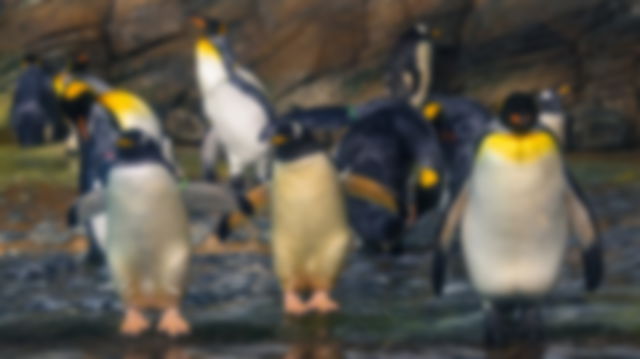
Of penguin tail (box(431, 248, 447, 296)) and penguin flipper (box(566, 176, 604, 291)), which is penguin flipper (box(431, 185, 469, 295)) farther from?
penguin flipper (box(566, 176, 604, 291))

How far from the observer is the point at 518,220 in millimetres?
5301

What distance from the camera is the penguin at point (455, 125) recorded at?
27.5ft

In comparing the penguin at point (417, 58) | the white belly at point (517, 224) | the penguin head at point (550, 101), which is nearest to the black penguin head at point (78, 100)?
the white belly at point (517, 224)

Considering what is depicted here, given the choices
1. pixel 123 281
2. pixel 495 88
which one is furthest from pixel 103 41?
pixel 123 281

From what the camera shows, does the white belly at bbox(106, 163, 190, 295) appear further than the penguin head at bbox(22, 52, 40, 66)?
No

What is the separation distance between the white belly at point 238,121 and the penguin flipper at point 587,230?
511cm

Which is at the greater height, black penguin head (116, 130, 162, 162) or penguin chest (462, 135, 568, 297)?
black penguin head (116, 130, 162, 162)

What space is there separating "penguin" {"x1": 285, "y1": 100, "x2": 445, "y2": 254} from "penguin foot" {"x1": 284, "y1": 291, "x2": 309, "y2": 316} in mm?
1406

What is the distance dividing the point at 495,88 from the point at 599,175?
311 centimetres

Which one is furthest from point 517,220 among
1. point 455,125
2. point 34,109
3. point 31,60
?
point 31,60

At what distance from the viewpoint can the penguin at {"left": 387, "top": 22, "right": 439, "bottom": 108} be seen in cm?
1284

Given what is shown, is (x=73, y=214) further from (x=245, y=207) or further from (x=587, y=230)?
(x=587, y=230)

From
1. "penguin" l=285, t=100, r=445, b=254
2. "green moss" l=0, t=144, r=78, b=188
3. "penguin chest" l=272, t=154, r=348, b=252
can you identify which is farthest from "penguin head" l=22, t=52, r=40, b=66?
"penguin chest" l=272, t=154, r=348, b=252

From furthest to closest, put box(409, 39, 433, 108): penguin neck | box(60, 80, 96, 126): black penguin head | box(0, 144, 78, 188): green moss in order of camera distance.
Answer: box(409, 39, 433, 108): penguin neck
box(0, 144, 78, 188): green moss
box(60, 80, 96, 126): black penguin head
